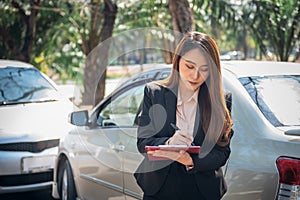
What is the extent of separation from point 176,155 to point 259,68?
172 cm

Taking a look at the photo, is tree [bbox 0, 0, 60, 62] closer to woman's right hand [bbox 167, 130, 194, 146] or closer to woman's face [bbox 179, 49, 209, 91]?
woman's face [bbox 179, 49, 209, 91]

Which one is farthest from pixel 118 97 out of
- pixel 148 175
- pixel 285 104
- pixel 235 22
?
pixel 235 22

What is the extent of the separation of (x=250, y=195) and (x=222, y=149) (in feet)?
1.74

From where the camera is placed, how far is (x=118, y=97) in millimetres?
4957

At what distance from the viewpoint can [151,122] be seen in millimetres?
2889

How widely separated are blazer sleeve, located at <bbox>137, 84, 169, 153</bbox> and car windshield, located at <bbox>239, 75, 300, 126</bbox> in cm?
98

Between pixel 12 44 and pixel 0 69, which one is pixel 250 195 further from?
pixel 12 44

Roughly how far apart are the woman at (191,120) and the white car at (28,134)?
3.47 meters

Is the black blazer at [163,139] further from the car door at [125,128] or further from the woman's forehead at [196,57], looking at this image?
the car door at [125,128]

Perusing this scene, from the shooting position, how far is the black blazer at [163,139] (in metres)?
2.86

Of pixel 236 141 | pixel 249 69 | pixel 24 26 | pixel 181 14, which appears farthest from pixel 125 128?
pixel 24 26

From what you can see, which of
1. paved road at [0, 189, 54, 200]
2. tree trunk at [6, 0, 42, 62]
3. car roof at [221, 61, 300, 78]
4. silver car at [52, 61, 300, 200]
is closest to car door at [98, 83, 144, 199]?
silver car at [52, 61, 300, 200]

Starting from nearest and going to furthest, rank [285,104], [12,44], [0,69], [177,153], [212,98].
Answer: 1. [177,153]
2. [212,98]
3. [285,104]
4. [0,69]
5. [12,44]

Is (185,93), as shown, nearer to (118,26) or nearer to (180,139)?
(180,139)
